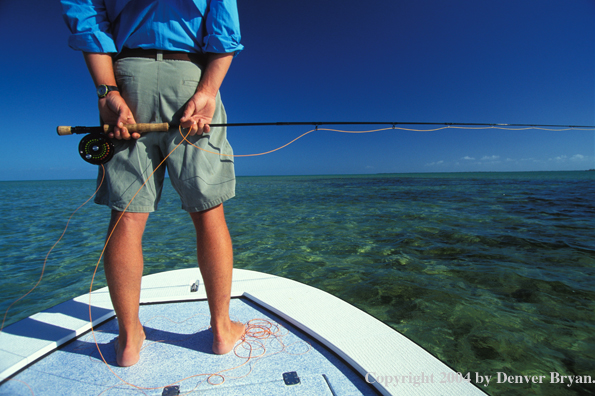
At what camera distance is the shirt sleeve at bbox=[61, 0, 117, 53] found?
1.04 meters

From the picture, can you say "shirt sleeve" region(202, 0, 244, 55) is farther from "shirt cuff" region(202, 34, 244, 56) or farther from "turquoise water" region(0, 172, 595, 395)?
"turquoise water" region(0, 172, 595, 395)

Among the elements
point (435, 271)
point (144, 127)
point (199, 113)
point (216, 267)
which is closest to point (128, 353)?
point (216, 267)

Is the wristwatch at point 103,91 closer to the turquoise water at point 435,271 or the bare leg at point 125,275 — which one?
the bare leg at point 125,275

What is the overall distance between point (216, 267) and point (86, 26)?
1.05 m

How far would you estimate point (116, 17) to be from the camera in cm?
113

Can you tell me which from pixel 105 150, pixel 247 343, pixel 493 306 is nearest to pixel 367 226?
pixel 493 306

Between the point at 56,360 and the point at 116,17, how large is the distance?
56.8 inches

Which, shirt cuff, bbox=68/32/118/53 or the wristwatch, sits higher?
shirt cuff, bbox=68/32/118/53

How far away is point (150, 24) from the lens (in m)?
1.10

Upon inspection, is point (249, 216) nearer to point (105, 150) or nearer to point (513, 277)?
point (513, 277)

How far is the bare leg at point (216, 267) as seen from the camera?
122cm

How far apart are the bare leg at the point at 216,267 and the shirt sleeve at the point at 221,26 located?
0.67m

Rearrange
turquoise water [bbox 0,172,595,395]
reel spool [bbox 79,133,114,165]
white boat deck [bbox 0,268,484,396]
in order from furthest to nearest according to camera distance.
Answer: turquoise water [bbox 0,172,595,395] < reel spool [bbox 79,133,114,165] < white boat deck [bbox 0,268,484,396]

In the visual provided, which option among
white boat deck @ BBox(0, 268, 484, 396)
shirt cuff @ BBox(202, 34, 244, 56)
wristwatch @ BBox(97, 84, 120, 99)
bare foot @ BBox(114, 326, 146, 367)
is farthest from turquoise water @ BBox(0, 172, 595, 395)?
wristwatch @ BBox(97, 84, 120, 99)
